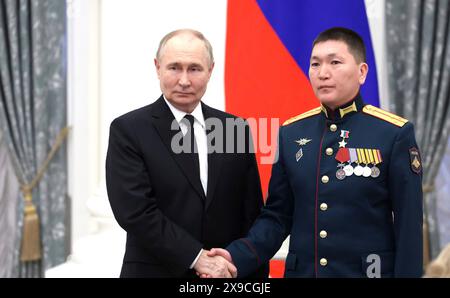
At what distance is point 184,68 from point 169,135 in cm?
21

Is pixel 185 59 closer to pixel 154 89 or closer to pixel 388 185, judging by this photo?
pixel 388 185

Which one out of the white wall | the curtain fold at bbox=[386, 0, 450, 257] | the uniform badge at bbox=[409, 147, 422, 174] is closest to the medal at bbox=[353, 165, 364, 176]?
the uniform badge at bbox=[409, 147, 422, 174]

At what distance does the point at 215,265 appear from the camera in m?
1.76

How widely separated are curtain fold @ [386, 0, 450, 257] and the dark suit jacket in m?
1.59

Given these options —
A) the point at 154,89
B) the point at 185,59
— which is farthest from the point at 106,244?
the point at 185,59

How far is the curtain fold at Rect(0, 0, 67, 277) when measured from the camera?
141 inches

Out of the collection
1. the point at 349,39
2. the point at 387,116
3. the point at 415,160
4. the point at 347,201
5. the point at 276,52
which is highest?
the point at 276,52

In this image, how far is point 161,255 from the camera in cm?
173

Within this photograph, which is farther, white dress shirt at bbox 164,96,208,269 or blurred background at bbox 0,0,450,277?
blurred background at bbox 0,0,450,277

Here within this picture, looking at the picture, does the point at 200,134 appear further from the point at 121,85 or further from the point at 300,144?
the point at 121,85

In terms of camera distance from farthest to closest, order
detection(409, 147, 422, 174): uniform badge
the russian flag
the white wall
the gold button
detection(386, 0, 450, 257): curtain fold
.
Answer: the white wall → detection(386, 0, 450, 257): curtain fold → the russian flag → the gold button → detection(409, 147, 422, 174): uniform badge

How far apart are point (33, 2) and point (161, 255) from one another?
7.72 ft

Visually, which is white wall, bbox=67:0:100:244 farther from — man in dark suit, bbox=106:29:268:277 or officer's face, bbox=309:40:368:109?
officer's face, bbox=309:40:368:109

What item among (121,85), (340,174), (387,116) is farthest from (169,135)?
(121,85)
